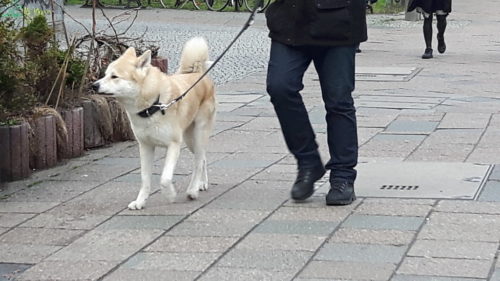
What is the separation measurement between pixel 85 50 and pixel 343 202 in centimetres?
370

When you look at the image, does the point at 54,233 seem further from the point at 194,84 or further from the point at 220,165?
the point at 220,165

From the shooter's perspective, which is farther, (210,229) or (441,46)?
(441,46)

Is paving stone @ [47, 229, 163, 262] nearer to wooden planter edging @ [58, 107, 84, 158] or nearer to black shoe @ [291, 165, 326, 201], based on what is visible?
black shoe @ [291, 165, 326, 201]

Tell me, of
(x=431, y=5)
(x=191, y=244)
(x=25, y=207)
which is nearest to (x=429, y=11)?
(x=431, y=5)

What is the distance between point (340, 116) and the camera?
6363mm

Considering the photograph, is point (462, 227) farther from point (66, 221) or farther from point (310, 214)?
point (66, 221)

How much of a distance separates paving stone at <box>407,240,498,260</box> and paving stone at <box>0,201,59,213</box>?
237 cm

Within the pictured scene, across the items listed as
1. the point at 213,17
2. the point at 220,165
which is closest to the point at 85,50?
the point at 220,165

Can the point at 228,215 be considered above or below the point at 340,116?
below

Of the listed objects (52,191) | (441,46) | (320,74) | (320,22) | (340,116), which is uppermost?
(320,22)

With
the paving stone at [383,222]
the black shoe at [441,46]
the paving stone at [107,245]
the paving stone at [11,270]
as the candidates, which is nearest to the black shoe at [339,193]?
the paving stone at [383,222]

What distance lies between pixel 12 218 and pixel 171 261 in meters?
1.41

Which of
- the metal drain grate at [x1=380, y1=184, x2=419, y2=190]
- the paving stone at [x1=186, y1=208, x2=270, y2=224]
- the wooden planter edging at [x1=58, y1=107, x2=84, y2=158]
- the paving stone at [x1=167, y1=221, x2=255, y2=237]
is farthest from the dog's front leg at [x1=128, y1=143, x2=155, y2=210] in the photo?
the wooden planter edging at [x1=58, y1=107, x2=84, y2=158]

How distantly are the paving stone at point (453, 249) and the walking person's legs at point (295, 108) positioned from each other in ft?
3.65
